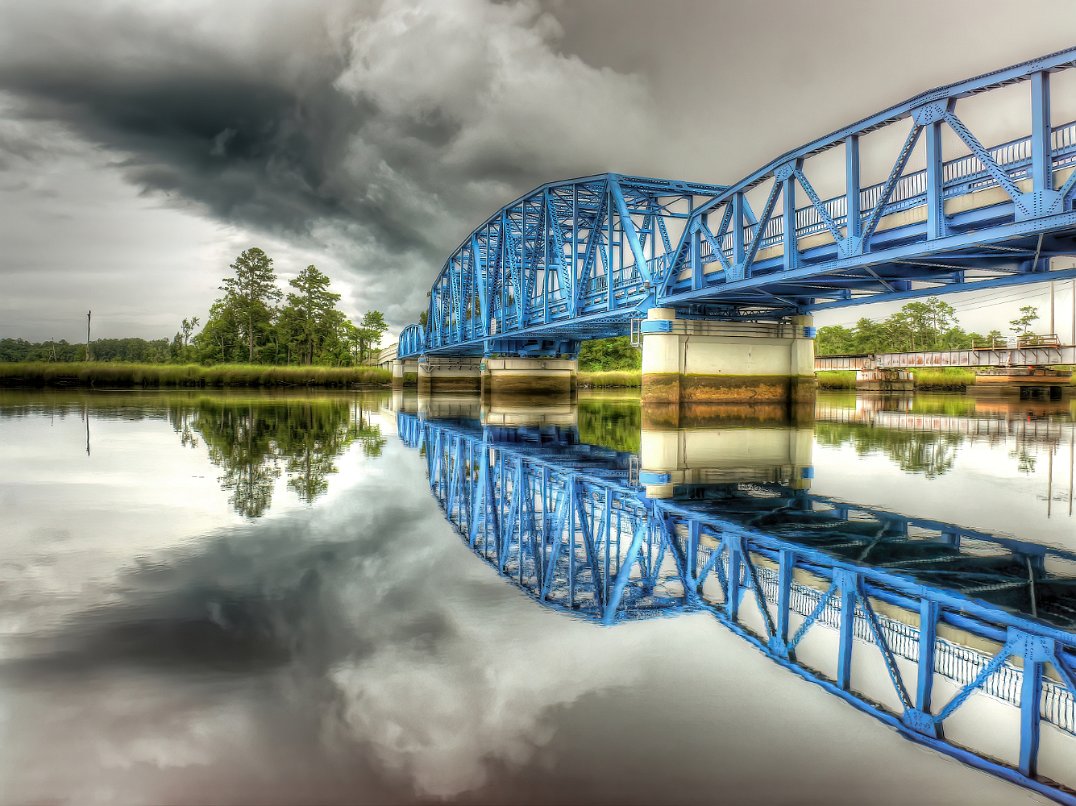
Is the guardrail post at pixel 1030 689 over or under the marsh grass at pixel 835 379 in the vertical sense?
under

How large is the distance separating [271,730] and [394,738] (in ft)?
2.27

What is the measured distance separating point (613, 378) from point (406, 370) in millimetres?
35746

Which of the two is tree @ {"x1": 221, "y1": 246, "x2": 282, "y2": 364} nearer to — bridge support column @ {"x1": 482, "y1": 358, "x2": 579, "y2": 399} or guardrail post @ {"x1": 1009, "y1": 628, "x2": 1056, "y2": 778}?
bridge support column @ {"x1": 482, "y1": 358, "x2": 579, "y2": 399}

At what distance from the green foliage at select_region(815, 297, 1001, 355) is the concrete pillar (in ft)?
306

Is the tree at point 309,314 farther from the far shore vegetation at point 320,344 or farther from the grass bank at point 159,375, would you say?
the grass bank at point 159,375

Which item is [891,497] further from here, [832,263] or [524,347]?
[524,347]

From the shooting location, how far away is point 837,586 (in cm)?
676

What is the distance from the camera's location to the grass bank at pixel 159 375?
230 ft

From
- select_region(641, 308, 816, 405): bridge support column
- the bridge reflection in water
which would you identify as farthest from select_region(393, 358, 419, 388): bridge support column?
the bridge reflection in water

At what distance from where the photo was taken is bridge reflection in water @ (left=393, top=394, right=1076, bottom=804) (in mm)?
4254

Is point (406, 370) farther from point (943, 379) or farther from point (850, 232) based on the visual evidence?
point (850, 232)

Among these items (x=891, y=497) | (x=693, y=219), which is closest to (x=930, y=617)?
(x=891, y=497)

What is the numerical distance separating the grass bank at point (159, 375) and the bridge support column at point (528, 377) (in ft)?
103

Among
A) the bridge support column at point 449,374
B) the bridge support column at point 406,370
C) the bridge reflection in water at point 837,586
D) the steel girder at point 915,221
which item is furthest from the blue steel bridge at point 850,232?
the bridge support column at point 406,370
